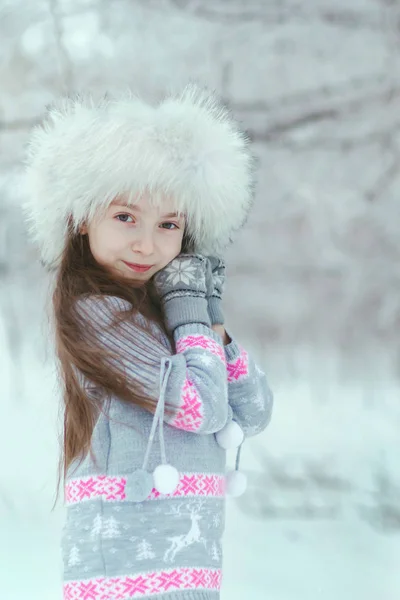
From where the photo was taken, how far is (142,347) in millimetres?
956

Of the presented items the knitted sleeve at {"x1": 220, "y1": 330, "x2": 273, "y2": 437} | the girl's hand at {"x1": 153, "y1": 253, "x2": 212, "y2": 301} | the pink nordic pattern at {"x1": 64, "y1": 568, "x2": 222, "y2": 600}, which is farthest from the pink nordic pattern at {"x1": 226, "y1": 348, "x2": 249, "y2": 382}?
the pink nordic pattern at {"x1": 64, "y1": 568, "x2": 222, "y2": 600}

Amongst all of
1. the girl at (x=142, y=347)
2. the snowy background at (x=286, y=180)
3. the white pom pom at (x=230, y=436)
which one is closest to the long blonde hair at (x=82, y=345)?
the girl at (x=142, y=347)

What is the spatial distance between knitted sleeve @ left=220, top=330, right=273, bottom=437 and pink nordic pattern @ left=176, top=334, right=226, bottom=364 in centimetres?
7

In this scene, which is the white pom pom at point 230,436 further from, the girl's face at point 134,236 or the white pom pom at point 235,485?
the girl's face at point 134,236

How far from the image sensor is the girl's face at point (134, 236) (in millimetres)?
993

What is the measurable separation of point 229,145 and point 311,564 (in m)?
1.08

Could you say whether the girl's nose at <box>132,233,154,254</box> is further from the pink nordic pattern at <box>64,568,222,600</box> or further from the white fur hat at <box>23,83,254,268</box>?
the pink nordic pattern at <box>64,568,222,600</box>

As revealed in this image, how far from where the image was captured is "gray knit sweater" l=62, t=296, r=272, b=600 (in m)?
0.93

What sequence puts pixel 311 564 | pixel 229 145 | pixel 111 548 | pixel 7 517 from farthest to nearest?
1. pixel 7 517
2. pixel 311 564
3. pixel 229 145
4. pixel 111 548

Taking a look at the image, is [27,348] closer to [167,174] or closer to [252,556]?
[252,556]

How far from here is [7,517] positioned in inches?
71.9

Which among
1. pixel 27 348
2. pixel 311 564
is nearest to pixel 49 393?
pixel 27 348

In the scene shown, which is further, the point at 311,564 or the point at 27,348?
the point at 27,348

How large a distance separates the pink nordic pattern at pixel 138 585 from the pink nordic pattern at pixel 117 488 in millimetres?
95
